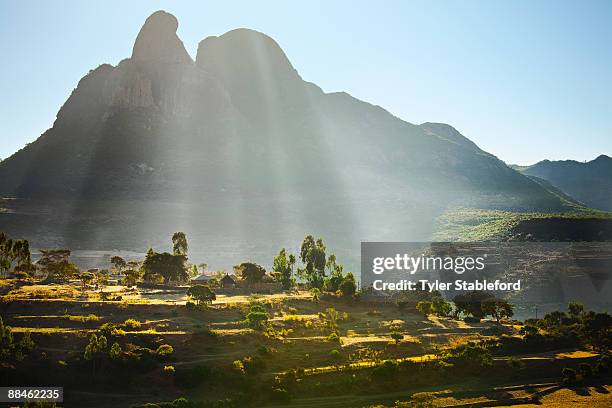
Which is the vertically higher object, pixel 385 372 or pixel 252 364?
pixel 252 364

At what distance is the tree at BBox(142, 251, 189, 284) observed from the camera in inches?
4368

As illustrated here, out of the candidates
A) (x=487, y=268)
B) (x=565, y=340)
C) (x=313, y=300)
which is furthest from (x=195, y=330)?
(x=487, y=268)

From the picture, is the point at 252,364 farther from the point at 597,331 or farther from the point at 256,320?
the point at 597,331

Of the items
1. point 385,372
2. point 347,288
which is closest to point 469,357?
point 385,372

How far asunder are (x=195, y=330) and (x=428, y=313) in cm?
5257

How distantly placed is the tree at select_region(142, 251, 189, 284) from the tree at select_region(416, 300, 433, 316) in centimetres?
5192

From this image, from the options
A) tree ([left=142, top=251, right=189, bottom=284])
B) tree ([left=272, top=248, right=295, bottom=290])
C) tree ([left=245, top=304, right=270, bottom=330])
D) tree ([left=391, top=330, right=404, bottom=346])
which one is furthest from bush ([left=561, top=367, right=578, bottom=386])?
tree ([left=142, top=251, right=189, bottom=284])

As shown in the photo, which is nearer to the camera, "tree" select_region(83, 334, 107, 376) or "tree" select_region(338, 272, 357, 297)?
"tree" select_region(83, 334, 107, 376)

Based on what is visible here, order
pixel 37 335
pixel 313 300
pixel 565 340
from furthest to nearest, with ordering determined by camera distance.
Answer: pixel 313 300
pixel 565 340
pixel 37 335

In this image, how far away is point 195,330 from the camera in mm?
70062

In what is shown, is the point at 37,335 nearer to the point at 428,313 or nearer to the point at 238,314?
the point at 238,314

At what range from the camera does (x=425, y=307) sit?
10138cm

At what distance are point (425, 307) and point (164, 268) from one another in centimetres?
5651

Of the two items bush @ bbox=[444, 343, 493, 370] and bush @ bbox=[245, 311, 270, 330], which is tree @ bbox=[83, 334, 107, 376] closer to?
bush @ bbox=[245, 311, 270, 330]
